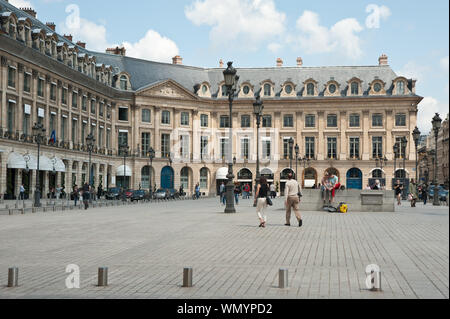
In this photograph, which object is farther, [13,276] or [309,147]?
[309,147]

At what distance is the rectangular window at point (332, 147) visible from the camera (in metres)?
82.6

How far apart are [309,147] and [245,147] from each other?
8.82 metres

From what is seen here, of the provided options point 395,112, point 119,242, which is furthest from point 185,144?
point 119,242

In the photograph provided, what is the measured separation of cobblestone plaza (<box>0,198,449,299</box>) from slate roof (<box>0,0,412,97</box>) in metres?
62.2

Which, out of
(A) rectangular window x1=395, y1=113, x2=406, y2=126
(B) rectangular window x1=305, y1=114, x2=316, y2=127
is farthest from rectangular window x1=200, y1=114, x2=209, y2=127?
(A) rectangular window x1=395, y1=113, x2=406, y2=126

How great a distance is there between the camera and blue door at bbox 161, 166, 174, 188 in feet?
263

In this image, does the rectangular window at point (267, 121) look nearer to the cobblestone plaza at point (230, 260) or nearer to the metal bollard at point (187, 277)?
the cobblestone plaza at point (230, 260)

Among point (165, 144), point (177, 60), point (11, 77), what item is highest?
point (177, 60)

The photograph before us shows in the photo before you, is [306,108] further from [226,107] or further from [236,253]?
[236,253]

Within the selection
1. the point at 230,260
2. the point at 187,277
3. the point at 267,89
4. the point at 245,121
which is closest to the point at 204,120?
the point at 245,121

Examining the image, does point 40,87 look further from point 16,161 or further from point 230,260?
point 230,260

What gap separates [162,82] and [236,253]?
6808 centimetres

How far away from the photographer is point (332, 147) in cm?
8275
